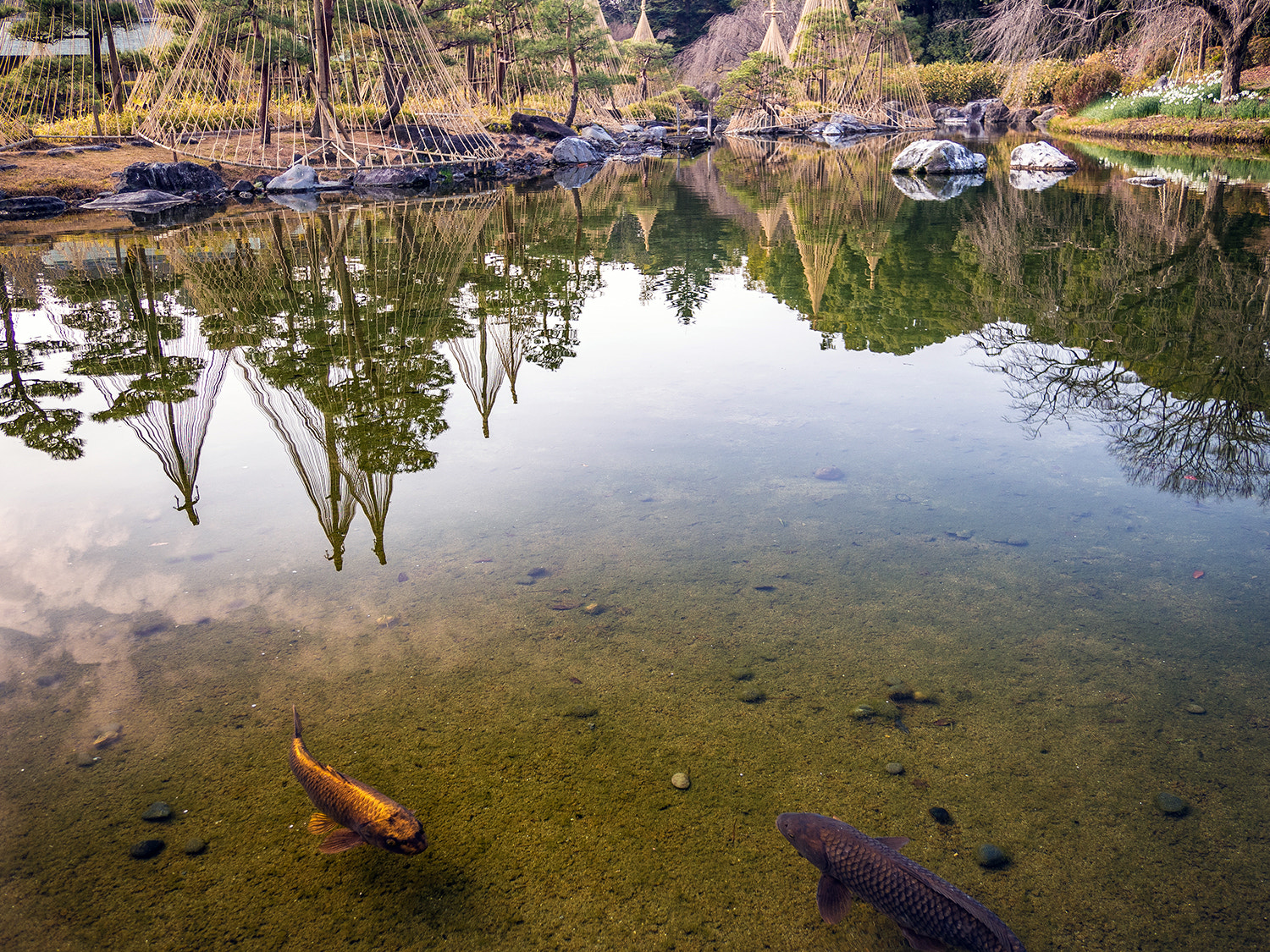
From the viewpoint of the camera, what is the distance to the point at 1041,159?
16234 mm

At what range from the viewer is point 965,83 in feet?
128

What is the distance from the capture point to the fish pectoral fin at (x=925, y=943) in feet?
5.21

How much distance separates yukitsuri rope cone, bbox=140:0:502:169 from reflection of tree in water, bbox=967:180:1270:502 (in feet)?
45.7

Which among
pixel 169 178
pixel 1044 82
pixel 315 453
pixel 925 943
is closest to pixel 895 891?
pixel 925 943

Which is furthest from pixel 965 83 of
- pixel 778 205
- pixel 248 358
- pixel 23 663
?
pixel 23 663

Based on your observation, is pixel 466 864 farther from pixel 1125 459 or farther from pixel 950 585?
pixel 1125 459

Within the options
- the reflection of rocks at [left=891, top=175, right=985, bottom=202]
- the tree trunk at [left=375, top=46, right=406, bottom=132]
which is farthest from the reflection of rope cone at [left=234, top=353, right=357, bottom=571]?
the tree trunk at [left=375, top=46, right=406, bottom=132]

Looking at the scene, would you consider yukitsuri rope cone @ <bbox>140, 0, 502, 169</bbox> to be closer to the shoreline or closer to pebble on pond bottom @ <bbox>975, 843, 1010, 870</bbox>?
the shoreline

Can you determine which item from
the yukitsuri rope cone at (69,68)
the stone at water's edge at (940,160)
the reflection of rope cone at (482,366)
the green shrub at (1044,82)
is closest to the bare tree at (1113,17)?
the stone at water's edge at (940,160)

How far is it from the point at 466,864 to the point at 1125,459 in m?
3.44

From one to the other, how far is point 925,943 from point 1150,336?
195 inches

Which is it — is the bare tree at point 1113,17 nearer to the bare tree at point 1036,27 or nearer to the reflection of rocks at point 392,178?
the bare tree at point 1036,27

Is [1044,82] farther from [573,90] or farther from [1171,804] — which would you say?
[1171,804]

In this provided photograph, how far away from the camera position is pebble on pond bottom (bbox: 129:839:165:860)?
1.95 metres
